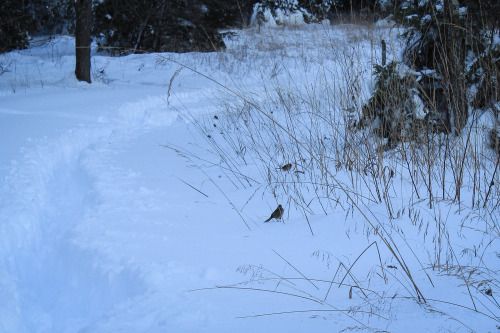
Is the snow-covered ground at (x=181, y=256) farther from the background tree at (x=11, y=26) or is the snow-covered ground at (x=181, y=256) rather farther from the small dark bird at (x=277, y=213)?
the background tree at (x=11, y=26)

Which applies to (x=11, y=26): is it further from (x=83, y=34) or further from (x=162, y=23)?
(x=83, y=34)

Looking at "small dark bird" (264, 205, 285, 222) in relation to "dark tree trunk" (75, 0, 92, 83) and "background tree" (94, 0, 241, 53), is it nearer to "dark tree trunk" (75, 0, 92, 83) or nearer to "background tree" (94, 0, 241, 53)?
"dark tree trunk" (75, 0, 92, 83)

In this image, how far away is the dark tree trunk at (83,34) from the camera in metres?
7.43

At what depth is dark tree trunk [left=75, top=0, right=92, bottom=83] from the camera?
743 centimetres

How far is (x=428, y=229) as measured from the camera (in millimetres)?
2043

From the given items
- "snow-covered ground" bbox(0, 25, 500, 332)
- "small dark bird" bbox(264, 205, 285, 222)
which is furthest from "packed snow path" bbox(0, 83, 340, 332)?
"small dark bird" bbox(264, 205, 285, 222)

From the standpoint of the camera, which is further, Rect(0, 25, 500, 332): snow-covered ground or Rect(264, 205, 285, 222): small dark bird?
Rect(264, 205, 285, 222): small dark bird

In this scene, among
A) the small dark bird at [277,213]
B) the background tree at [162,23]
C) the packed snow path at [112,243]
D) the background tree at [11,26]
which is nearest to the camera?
the packed snow path at [112,243]

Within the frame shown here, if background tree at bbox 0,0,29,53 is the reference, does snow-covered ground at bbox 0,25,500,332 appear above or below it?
below

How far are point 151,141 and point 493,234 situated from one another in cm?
356

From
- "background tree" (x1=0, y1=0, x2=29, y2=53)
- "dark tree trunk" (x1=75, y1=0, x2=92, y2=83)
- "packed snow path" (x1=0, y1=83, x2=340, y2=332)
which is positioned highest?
"background tree" (x1=0, y1=0, x2=29, y2=53)

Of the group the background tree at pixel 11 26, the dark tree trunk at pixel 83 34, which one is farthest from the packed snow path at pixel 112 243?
the background tree at pixel 11 26

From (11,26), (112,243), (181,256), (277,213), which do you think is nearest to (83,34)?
(11,26)

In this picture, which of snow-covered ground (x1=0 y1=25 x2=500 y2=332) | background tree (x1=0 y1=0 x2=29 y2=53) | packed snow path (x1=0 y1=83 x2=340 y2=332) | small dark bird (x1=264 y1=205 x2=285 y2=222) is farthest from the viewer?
background tree (x1=0 y1=0 x2=29 y2=53)
